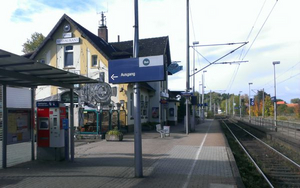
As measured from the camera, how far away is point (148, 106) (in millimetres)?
33281

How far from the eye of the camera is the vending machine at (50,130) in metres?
10.1

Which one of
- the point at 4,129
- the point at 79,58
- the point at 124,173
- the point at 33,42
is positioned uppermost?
the point at 33,42

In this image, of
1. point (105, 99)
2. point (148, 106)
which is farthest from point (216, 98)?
point (105, 99)

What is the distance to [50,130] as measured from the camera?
10.1m

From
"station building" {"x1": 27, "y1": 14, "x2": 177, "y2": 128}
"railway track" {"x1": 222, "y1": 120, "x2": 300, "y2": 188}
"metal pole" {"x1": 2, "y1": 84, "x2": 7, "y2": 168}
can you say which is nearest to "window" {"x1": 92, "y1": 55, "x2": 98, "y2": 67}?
"station building" {"x1": 27, "y1": 14, "x2": 177, "y2": 128}

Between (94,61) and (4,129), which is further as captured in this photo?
(94,61)

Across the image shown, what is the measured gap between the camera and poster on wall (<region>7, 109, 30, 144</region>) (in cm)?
939

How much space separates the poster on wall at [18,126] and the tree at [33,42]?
35721mm

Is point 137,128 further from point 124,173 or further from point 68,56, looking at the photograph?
point 68,56

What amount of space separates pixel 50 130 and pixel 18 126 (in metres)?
0.99

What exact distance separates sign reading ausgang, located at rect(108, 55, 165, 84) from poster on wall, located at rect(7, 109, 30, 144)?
355 centimetres

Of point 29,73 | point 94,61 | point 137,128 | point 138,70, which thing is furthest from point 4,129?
point 94,61

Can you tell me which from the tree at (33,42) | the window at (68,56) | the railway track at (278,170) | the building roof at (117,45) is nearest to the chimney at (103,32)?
the building roof at (117,45)

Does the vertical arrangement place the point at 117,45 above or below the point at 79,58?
above
